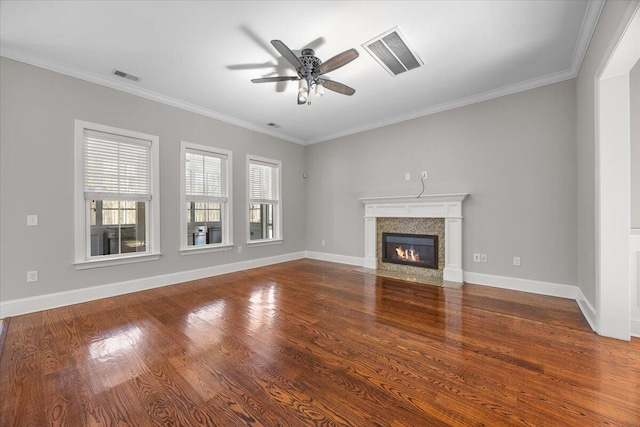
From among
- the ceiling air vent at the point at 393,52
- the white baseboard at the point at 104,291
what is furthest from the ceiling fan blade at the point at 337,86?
the white baseboard at the point at 104,291

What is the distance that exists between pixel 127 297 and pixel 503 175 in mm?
5432

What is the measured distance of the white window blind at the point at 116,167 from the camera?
3.35 m

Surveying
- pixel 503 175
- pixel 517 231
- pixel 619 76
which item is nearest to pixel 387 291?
pixel 517 231

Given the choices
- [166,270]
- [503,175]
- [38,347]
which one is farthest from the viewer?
[166,270]

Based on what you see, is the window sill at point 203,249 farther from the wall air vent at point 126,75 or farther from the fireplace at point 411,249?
the fireplace at point 411,249

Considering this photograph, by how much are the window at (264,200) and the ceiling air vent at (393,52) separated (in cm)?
307

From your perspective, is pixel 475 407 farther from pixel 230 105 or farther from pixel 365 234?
pixel 230 105

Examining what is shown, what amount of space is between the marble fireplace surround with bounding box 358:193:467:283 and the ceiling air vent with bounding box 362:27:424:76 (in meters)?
2.01

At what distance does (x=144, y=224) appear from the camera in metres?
3.89

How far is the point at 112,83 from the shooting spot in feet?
11.3

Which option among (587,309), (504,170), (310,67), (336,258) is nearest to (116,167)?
(310,67)

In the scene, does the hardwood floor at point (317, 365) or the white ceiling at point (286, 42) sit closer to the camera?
the hardwood floor at point (317, 365)

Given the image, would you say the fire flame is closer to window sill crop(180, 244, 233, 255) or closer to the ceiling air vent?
the ceiling air vent

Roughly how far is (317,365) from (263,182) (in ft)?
13.8
